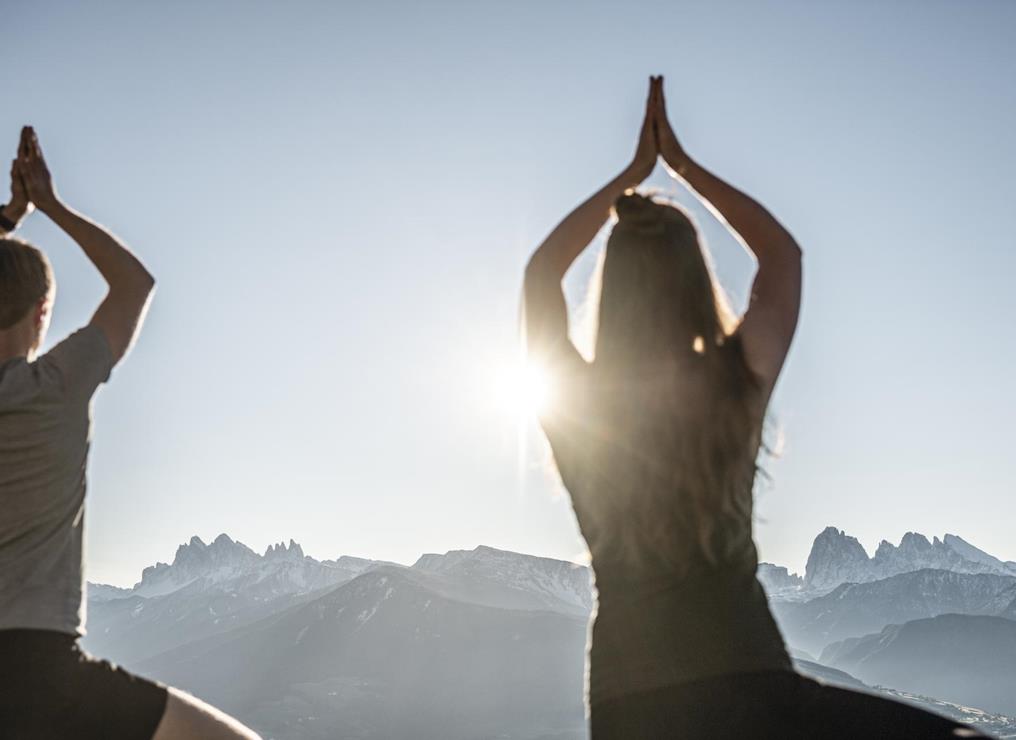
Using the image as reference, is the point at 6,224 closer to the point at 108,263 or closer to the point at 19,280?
the point at 108,263

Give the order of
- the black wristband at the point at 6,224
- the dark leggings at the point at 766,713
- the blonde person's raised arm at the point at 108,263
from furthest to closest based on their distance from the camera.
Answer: the black wristband at the point at 6,224, the blonde person's raised arm at the point at 108,263, the dark leggings at the point at 766,713

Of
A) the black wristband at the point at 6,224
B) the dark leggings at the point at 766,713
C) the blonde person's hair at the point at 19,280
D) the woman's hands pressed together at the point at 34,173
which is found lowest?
the dark leggings at the point at 766,713

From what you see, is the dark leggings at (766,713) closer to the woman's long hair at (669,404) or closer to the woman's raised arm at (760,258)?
the woman's long hair at (669,404)

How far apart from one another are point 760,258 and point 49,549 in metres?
3.46

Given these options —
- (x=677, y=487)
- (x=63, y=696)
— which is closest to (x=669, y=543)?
(x=677, y=487)

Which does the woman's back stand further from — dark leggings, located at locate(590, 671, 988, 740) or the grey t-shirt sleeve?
the grey t-shirt sleeve

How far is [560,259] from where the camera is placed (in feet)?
13.0

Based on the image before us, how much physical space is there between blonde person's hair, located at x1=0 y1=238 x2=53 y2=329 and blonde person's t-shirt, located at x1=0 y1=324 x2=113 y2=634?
254 mm

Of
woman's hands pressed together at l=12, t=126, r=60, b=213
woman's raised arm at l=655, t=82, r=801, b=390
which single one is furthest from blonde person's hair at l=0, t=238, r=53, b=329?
woman's raised arm at l=655, t=82, r=801, b=390

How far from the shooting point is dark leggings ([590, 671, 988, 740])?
2555mm

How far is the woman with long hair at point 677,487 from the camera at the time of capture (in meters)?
2.84

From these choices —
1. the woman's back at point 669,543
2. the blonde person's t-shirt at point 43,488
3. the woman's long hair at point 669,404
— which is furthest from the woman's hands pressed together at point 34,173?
the woman's back at point 669,543

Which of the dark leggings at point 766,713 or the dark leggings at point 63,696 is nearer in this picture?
the dark leggings at point 766,713

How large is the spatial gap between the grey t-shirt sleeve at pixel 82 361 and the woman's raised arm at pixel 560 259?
2.15m
